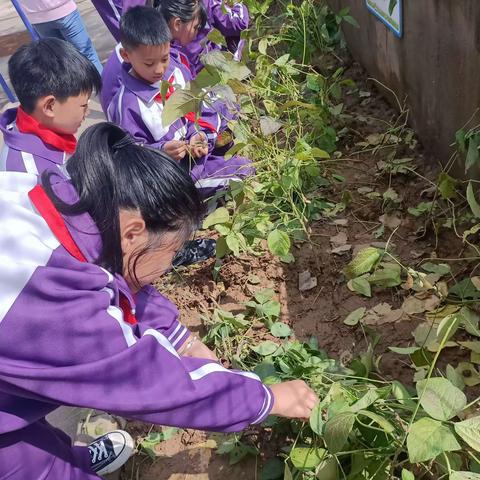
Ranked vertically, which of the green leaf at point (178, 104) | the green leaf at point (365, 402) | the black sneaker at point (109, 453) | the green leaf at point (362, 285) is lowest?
the black sneaker at point (109, 453)

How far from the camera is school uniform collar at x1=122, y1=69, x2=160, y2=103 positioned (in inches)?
94.0

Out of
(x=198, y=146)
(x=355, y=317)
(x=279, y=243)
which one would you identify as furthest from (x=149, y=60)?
(x=355, y=317)

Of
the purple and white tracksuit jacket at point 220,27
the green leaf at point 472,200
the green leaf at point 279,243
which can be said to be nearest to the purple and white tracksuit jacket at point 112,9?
the purple and white tracksuit jacket at point 220,27

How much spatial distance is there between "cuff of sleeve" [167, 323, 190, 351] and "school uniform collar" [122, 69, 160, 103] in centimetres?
120

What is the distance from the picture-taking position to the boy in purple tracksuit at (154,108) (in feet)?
7.54

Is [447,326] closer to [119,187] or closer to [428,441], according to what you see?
[428,441]

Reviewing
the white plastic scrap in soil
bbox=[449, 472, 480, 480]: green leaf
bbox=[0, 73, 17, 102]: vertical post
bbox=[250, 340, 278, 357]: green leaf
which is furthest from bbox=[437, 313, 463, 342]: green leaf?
bbox=[0, 73, 17, 102]: vertical post

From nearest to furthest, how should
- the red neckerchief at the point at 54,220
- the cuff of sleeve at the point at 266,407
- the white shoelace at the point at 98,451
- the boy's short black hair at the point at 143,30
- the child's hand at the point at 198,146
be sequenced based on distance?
1. the red neckerchief at the point at 54,220
2. the cuff of sleeve at the point at 266,407
3. the white shoelace at the point at 98,451
4. the boy's short black hair at the point at 143,30
5. the child's hand at the point at 198,146

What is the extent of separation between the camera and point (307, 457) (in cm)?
128

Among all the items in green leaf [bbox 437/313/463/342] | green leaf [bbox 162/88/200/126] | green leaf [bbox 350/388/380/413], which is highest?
green leaf [bbox 162/88/200/126]

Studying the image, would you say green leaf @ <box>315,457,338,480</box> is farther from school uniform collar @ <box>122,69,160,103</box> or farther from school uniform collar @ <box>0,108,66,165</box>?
school uniform collar @ <box>122,69,160,103</box>

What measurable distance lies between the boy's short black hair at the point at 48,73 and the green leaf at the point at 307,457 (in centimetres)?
146

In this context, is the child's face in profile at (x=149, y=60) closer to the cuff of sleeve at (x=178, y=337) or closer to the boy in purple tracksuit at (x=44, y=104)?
the boy in purple tracksuit at (x=44, y=104)

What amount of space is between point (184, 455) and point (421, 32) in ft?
5.79
